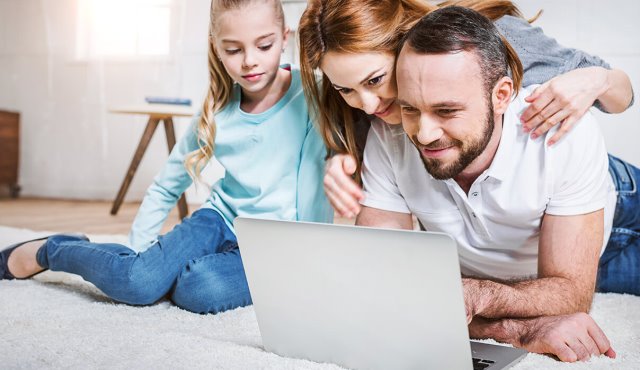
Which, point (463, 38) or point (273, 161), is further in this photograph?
point (273, 161)

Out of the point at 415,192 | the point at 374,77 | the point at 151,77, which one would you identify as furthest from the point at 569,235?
the point at 151,77

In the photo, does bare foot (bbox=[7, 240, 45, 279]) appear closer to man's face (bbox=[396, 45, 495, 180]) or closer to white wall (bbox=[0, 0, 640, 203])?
man's face (bbox=[396, 45, 495, 180])

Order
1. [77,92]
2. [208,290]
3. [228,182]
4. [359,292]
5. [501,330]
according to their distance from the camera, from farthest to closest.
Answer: [77,92], [228,182], [208,290], [501,330], [359,292]

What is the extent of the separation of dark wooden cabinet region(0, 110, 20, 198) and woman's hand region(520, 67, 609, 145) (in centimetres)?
385

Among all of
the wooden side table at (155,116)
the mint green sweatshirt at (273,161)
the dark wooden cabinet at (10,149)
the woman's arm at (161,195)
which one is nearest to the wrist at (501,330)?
the mint green sweatshirt at (273,161)

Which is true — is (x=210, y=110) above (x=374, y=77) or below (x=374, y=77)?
below

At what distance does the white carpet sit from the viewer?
0.97 metres

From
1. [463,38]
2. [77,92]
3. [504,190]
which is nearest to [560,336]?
[504,190]

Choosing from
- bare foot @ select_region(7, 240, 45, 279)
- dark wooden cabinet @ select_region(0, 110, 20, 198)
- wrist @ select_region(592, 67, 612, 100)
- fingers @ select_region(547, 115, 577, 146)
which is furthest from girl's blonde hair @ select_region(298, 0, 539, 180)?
dark wooden cabinet @ select_region(0, 110, 20, 198)

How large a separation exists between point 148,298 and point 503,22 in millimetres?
933

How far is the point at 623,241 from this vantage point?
4.93 ft

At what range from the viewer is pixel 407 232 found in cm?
74

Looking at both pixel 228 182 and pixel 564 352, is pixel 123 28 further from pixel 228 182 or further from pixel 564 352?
pixel 564 352

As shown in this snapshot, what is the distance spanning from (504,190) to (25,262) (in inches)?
43.9
